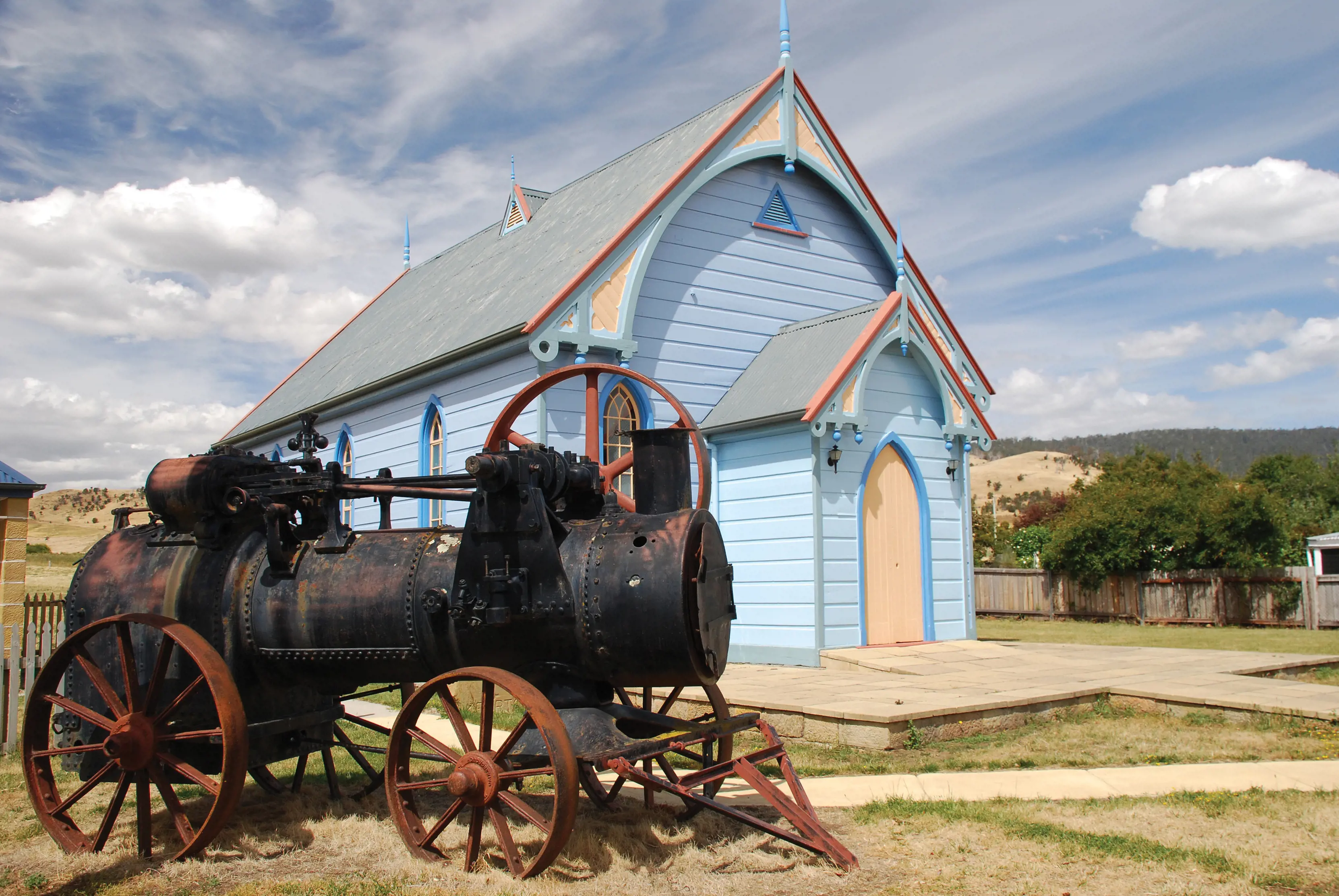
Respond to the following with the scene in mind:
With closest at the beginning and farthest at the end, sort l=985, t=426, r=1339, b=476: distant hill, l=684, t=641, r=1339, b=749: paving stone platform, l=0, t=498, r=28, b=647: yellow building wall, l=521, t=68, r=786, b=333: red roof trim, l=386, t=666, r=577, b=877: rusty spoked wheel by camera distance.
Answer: l=386, t=666, r=577, b=877: rusty spoked wheel, l=684, t=641, r=1339, b=749: paving stone platform, l=0, t=498, r=28, b=647: yellow building wall, l=521, t=68, r=786, b=333: red roof trim, l=985, t=426, r=1339, b=476: distant hill

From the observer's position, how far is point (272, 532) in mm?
6551

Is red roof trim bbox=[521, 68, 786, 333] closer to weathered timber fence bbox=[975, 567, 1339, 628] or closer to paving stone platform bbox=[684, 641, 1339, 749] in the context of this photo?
paving stone platform bbox=[684, 641, 1339, 749]

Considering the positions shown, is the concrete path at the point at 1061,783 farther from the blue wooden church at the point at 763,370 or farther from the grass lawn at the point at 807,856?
the blue wooden church at the point at 763,370

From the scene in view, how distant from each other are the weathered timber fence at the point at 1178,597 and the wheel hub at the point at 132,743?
25726mm

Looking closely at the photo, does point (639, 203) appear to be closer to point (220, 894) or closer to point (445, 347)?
point (445, 347)

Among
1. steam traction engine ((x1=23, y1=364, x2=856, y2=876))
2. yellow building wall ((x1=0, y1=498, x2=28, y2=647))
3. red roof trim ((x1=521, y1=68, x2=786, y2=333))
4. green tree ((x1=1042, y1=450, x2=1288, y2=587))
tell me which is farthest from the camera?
green tree ((x1=1042, y1=450, x2=1288, y2=587))

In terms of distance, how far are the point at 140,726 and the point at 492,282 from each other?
38.8ft

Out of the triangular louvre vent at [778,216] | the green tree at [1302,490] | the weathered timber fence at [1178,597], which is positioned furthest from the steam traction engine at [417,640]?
the green tree at [1302,490]

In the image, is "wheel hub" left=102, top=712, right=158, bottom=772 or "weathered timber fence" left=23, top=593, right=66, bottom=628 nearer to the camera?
"wheel hub" left=102, top=712, right=158, bottom=772

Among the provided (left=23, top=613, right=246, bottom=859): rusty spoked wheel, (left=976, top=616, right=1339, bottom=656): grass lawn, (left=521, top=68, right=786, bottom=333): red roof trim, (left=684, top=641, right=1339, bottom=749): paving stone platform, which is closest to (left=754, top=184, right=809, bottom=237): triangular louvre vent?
(left=521, top=68, right=786, bottom=333): red roof trim

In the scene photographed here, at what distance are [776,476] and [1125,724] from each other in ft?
17.6

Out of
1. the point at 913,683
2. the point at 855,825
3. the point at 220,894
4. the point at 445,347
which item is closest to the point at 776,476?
the point at 913,683

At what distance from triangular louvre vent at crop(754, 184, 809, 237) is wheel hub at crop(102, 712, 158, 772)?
1154cm

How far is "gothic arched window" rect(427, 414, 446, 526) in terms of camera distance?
49.0 feet
